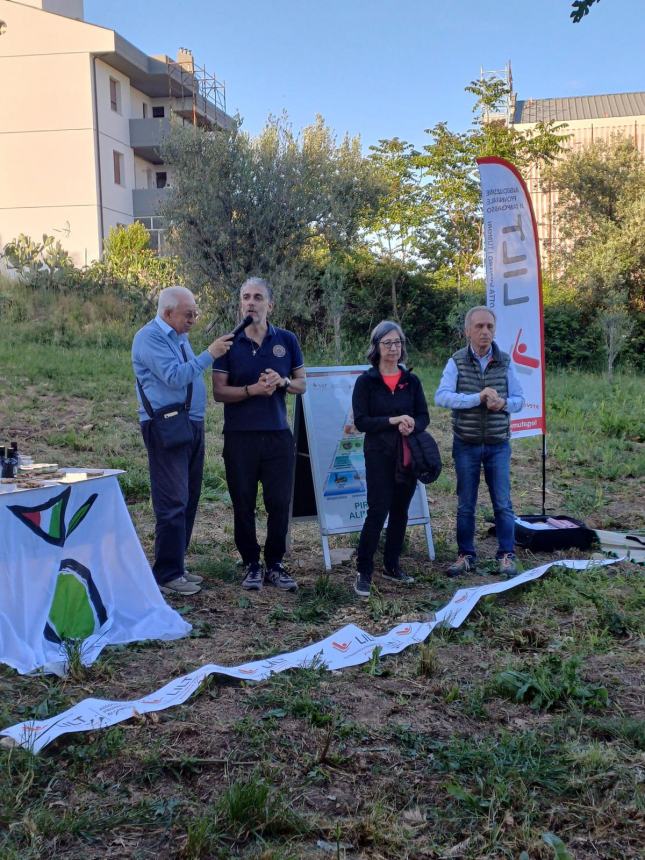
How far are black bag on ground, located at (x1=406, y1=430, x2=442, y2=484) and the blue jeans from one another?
53 centimetres

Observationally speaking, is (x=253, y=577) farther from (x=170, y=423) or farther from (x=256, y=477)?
(x=170, y=423)

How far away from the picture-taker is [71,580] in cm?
445

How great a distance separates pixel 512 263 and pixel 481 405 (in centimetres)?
191

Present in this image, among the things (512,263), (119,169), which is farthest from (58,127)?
(512,263)

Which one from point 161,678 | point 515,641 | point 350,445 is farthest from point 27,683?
point 350,445

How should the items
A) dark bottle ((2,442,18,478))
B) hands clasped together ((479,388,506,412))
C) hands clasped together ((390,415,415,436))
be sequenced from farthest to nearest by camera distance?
1. hands clasped together ((479,388,506,412))
2. hands clasped together ((390,415,415,436))
3. dark bottle ((2,442,18,478))

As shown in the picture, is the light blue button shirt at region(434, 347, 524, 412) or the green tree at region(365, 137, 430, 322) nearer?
the light blue button shirt at region(434, 347, 524, 412)

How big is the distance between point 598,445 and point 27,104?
A: 23199 millimetres

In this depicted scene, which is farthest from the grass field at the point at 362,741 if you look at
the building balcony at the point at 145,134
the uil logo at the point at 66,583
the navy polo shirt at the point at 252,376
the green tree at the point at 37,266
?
the building balcony at the point at 145,134

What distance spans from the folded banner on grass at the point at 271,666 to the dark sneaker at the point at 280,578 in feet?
3.43

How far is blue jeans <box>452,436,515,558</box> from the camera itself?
5996 mm

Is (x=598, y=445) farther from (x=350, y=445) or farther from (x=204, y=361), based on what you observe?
(x=204, y=361)

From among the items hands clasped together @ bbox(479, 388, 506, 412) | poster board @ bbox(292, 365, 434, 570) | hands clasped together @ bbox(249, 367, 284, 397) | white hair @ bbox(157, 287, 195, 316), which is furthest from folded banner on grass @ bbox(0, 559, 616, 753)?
white hair @ bbox(157, 287, 195, 316)

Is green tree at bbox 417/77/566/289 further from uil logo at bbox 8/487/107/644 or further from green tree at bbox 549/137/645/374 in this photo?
uil logo at bbox 8/487/107/644
